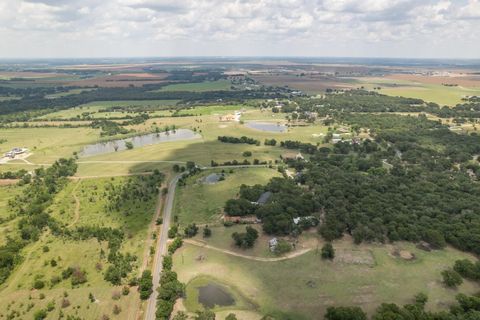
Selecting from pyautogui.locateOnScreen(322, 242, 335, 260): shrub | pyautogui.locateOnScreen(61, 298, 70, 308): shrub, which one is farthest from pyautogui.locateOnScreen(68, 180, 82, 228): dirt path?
pyautogui.locateOnScreen(322, 242, 335, 260): shrub

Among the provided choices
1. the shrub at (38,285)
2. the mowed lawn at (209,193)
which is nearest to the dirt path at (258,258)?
the mowed lawn at (209,193)

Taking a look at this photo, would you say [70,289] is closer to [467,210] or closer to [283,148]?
[467,210]

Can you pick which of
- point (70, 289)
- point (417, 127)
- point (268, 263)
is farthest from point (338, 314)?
Answer: point (417, 127)

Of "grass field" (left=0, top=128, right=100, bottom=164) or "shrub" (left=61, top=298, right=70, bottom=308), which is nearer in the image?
"shrub" (left=61, top=298, right=70, bottom=308)

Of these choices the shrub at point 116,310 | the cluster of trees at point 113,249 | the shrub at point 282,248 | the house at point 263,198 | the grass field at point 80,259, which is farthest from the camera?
the house at point 263,198

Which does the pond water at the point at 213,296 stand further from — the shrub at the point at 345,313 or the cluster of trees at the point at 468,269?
the cluster of trees at the point at 468,269

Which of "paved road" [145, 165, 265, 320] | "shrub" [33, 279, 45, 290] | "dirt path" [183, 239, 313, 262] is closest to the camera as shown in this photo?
"paved road" [145, 165, 265, 320]

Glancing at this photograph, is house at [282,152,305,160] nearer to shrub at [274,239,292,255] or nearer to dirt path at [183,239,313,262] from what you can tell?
shrub at [274,239,292,255]
